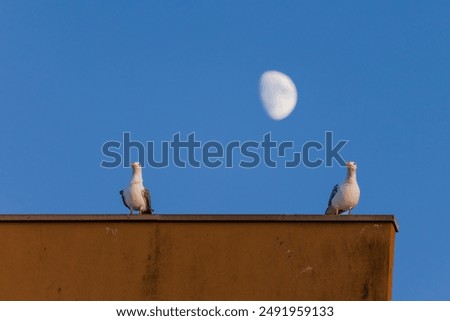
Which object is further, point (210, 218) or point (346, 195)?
point (346, 195)

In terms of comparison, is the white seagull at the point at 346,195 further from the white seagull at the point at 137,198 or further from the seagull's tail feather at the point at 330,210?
the white seagull at the point at 137,198

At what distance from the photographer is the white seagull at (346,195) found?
3778 cm

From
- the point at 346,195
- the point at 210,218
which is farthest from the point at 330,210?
the point at 210,218

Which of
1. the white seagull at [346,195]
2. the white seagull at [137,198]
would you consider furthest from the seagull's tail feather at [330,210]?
the white seagull at [137,198]

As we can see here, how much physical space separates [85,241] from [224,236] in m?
2.24

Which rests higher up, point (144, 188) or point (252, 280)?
point (144, 188)

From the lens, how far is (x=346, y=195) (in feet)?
124

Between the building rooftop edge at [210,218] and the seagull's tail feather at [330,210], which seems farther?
the seagull's tail feather at [330,210]

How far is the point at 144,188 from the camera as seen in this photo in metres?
38.6

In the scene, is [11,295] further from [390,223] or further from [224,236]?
[390,223]

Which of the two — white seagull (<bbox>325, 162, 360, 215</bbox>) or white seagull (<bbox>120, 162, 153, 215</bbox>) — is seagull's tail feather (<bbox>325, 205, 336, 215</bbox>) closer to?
white seagull (<bbox>325, 162, 360, 215</bbox>)

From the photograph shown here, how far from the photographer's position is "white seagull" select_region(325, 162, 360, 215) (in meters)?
37.8

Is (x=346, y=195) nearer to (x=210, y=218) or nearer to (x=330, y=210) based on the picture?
(x=330, y=210)
